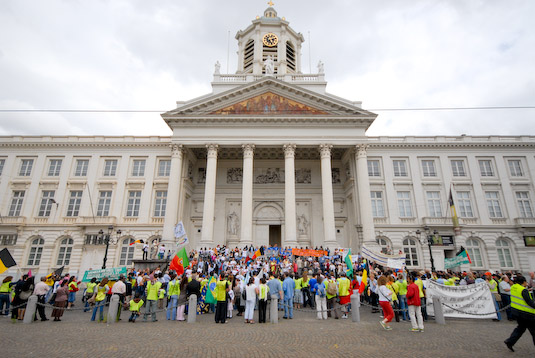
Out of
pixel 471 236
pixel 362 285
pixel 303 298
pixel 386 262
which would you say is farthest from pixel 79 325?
pixel 471 236

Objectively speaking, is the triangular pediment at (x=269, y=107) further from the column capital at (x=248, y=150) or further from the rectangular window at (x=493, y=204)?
the rectangular window at (x=493, y=204)

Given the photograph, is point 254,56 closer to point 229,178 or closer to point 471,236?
point 229,178

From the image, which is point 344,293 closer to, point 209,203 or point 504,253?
point 209,203

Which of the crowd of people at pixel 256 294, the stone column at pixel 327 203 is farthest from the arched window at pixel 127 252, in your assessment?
the stone column at pixel 327 203

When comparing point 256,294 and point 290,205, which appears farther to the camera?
point 290,205

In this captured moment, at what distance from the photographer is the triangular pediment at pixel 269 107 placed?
28938 millimetres

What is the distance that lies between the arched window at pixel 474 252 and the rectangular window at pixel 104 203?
38555 millimetres

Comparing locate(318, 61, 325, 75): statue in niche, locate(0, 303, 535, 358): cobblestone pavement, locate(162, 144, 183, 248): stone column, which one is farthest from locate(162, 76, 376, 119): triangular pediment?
locate(0, 303, 535, 358): cobblestone pavement

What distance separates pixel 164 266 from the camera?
2152 cm

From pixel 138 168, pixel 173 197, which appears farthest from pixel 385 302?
pixel 138 168

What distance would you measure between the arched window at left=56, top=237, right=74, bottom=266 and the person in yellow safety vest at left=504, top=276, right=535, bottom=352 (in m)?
35.5

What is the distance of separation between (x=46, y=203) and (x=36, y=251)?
16.8ft

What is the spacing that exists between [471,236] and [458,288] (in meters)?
23.2

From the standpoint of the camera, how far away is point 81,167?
33156 mm
